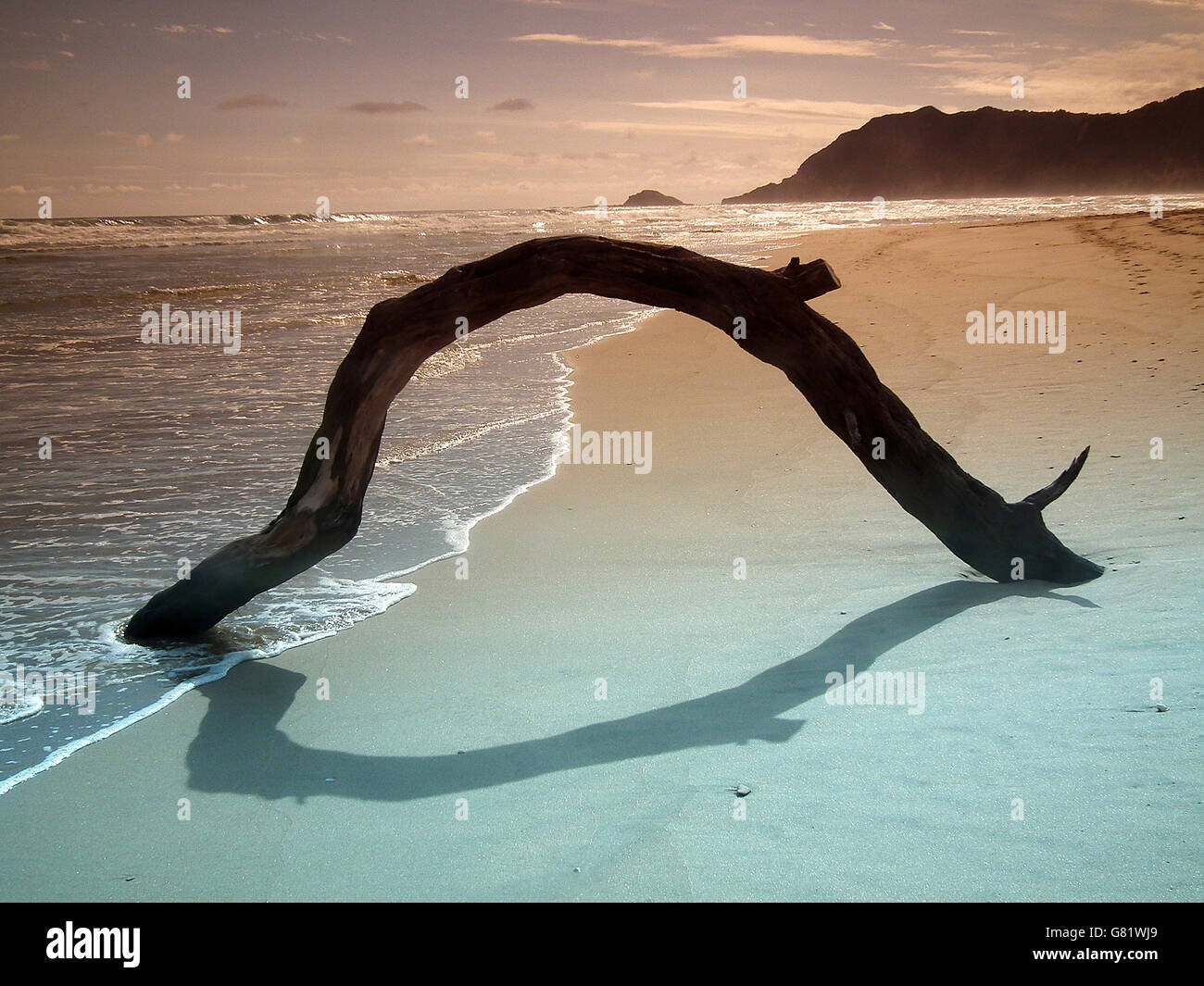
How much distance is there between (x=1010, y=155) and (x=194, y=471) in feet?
537

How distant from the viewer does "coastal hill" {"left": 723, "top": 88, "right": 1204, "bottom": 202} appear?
10819 cm

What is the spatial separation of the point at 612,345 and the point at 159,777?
10977 millimetres

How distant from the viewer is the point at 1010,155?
483 ft

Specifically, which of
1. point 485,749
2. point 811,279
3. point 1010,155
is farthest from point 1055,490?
point 1010,155

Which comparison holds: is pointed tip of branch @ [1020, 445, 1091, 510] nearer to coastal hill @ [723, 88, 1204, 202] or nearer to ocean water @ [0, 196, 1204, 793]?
ocean water @ [0, 196, 1204, 793]

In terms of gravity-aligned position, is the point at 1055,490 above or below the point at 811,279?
below

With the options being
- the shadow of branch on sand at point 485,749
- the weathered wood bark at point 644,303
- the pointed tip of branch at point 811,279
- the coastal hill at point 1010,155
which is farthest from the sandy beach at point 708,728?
the coastal hill at point 1010,155

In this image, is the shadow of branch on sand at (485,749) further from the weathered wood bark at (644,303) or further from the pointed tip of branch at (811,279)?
the pointed tip of branch at (811,279)

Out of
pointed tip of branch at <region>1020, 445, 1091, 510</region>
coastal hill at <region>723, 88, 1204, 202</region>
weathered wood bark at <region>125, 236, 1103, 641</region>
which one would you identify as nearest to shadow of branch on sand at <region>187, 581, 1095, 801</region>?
weathered wood bark at <region>125, 236, 1103, 641</region>

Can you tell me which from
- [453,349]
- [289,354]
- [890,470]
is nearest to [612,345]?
[453,349]

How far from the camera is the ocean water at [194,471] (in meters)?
4.18

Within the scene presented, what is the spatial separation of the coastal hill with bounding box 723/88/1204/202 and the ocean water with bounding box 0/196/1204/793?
9116 centimetres

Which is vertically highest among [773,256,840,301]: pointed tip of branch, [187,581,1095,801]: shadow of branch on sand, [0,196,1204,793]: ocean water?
[773,256,840,301]: pointed tip of branch

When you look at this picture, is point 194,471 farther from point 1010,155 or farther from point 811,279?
point 1010,155
